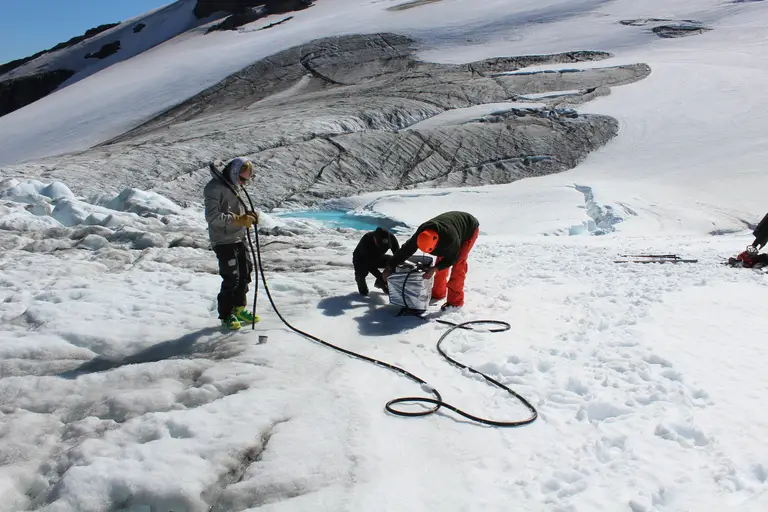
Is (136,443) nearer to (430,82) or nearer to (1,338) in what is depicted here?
(1,338)

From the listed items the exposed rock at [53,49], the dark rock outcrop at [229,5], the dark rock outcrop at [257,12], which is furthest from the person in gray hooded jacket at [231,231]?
the exposed rock at [53,49]

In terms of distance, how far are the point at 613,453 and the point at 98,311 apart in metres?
4.98

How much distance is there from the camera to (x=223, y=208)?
5332mm

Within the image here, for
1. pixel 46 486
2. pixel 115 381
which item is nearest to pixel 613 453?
pixel 46 486

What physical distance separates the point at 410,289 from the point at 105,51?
5258 cm

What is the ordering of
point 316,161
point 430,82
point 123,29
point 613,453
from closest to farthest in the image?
point 613,453
point 316,161
point 430,82
point 123,29

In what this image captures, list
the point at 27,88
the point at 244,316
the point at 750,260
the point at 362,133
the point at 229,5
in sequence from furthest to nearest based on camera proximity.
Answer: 1. the point at 229,5
2. the point at 27,88
3. the point at 362,133
4. the point at 750,260
5. the point at 244,316

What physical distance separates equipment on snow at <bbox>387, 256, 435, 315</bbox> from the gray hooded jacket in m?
1.66

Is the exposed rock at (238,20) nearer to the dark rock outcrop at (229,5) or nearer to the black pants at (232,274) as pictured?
the dark rock outcrop at (229,5)

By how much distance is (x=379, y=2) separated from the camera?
4253 cm

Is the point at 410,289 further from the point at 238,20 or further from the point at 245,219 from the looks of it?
the point at 238,20

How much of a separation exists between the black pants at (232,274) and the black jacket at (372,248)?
1515 millimetres

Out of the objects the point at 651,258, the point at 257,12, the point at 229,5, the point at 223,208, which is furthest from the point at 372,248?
the point at 229,5

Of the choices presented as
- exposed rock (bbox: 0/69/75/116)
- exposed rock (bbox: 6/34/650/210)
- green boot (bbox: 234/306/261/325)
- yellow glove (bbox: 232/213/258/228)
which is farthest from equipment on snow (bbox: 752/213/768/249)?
exposed rock (bbox: 0/69/75/116)
